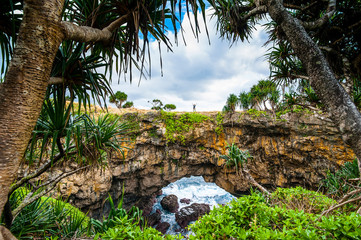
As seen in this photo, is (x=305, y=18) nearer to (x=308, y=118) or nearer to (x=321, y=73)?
(x=321, y=73)

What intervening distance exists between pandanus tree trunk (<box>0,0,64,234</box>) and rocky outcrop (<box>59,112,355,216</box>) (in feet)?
25.7

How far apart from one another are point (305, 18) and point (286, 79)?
1717mm

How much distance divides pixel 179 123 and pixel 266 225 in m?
9.15

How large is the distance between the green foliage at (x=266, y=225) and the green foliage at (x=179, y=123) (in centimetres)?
864

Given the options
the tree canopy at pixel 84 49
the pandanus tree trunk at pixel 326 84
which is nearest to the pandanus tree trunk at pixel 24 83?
the tree canopy at pixel 84 49

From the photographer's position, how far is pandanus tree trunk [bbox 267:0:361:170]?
6.80 feet

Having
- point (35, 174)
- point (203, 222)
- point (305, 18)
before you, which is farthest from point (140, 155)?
point (305, 18)

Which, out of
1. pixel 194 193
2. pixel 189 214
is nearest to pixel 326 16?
pixel 189 214

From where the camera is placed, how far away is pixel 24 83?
0.96 meters

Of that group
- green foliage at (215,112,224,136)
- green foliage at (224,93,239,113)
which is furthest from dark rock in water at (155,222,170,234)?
green foliage at (224,93,239,113)

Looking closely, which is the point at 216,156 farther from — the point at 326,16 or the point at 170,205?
the point at 326,16

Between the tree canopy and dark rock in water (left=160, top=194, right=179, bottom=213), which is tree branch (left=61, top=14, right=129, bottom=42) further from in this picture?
dark rock in water (left=160, top=194, right=179, bottom=213)

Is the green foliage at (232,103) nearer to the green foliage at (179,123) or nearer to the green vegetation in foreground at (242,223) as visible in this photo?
the green foliage at (179,123)

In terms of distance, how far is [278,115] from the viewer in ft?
29.2
